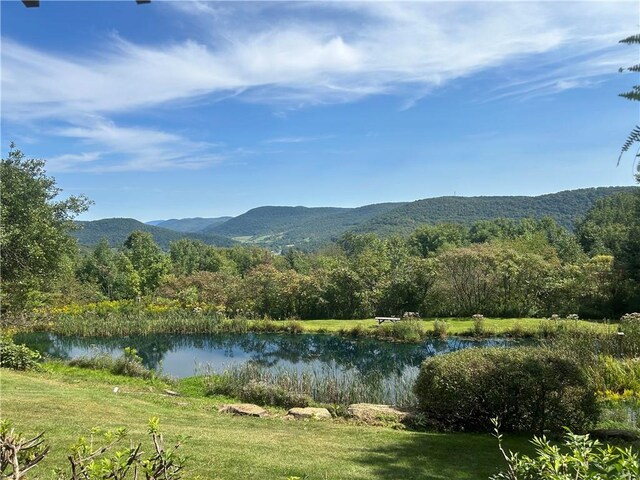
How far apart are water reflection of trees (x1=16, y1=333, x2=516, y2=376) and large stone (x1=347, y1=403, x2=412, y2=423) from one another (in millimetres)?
5335

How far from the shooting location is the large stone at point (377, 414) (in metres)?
7.51

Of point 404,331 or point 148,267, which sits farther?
point 148,267

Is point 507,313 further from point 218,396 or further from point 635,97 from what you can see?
point 635,97

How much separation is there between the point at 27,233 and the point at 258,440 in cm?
1078

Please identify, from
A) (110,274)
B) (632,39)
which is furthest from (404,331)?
(110,274)

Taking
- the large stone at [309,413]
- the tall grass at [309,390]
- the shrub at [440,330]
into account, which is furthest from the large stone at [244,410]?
the shrub at [440,330]

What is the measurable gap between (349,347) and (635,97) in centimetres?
1740

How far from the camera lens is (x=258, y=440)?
227 inches

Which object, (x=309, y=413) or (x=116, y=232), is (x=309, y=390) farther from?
(x=116, y=232)

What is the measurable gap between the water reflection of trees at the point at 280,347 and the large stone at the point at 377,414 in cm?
534

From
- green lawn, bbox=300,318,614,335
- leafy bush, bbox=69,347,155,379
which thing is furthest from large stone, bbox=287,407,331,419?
green lawn, bbox=300,318,614,335

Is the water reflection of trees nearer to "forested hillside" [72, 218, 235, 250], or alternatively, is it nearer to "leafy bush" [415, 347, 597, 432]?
"leafy bush" [415, 347, 597, 432]

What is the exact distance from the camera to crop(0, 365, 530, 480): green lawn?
470 cm

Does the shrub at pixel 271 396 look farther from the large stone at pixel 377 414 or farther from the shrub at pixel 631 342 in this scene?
the shrub at pixel 631 342
